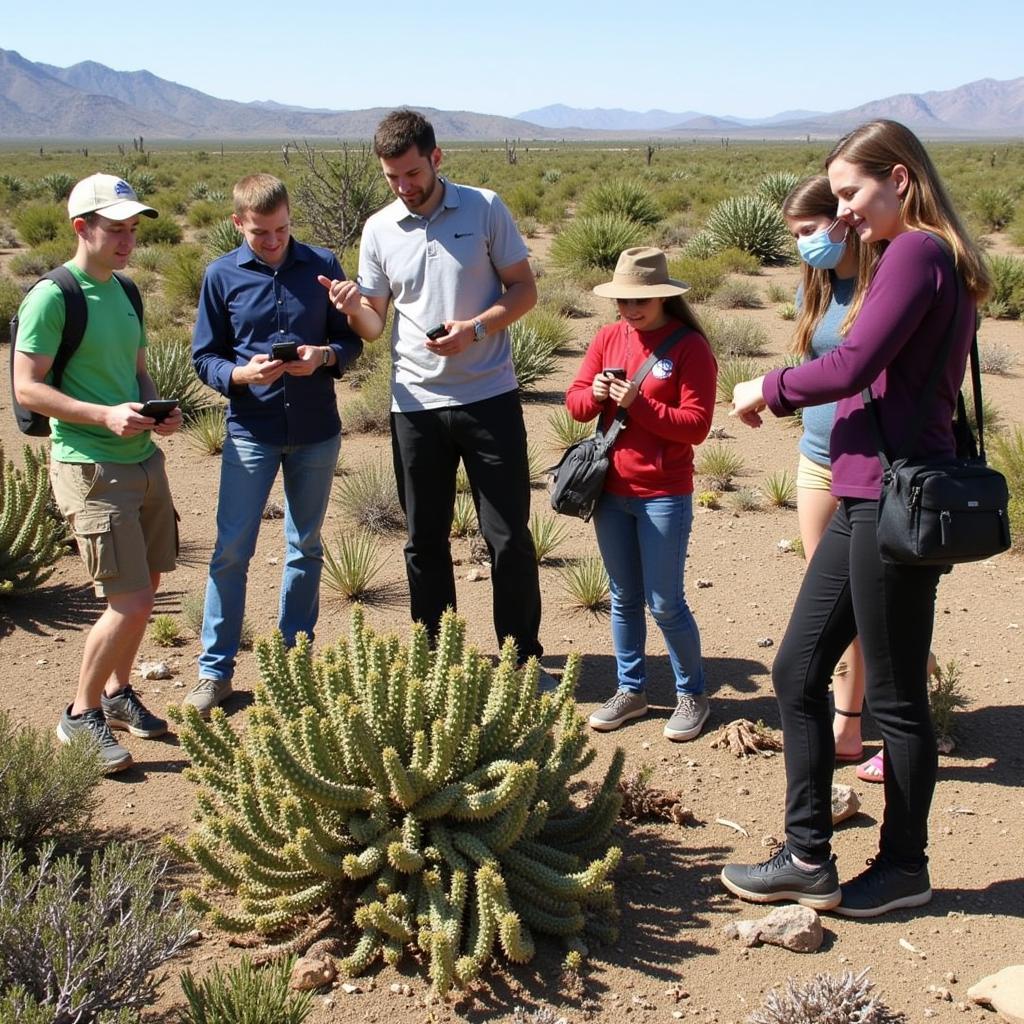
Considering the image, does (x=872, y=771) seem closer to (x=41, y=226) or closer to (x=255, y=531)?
(x=255, y=531)

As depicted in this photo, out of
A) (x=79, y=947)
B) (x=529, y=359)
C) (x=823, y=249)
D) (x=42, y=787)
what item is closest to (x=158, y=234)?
(x=529, y=359)

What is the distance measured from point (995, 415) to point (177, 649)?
706cm

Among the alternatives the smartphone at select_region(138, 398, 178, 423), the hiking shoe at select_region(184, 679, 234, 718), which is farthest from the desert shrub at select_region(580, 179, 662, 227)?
the smartphone at select_region(138, 398, 178, 423)

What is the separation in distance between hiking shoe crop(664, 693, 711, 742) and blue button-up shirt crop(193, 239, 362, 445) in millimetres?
1839

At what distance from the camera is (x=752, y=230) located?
19.2m

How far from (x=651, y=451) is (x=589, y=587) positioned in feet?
6.06

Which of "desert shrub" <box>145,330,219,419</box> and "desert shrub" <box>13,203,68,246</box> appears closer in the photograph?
"desert shrub" <box>145,330,219,419</box>

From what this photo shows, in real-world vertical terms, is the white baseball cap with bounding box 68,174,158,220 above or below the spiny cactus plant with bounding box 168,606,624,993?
above

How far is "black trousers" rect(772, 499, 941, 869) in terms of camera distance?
311 centimetres

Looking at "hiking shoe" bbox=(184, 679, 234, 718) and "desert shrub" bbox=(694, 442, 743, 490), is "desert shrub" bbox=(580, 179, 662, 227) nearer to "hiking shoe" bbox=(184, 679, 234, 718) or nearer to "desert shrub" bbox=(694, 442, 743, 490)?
"desert shrub" bbox=(694, 442, 743, 490)

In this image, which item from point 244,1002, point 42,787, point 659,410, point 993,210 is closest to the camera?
point 244,1002

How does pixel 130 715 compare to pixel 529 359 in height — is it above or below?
below

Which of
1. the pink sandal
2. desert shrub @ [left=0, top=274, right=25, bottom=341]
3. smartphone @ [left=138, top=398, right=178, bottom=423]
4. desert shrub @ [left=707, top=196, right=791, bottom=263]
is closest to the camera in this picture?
smartphone @ [left=138, top=398, right=178, bottom=423]

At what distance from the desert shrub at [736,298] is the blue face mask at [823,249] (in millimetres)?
12149
